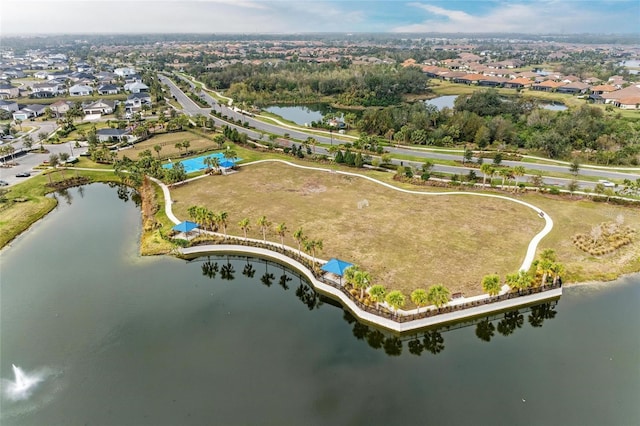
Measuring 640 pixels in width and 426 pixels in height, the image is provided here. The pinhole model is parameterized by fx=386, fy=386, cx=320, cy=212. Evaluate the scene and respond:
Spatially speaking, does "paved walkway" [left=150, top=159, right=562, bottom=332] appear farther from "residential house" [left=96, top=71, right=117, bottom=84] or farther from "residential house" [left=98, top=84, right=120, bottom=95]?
"residential house" [left=96, top=71, right=117, bottom=84]

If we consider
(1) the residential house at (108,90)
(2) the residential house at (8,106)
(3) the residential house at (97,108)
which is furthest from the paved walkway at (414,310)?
(1) the residential house at (108,90)

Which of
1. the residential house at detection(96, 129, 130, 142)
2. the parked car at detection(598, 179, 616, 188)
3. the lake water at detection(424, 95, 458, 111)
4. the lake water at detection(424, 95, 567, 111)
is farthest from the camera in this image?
the lake water at detection(424, 95, 458, 111)

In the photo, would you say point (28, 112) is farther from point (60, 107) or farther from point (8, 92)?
point (8, 92)

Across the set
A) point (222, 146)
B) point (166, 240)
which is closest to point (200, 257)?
point (166, 240)

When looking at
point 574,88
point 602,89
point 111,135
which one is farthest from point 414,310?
point 574,88

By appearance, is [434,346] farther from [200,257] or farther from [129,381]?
→ [200,257]

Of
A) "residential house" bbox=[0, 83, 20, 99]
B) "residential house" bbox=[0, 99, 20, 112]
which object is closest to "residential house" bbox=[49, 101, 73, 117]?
"residential house" bbox=[0, 99, 20, 112]
